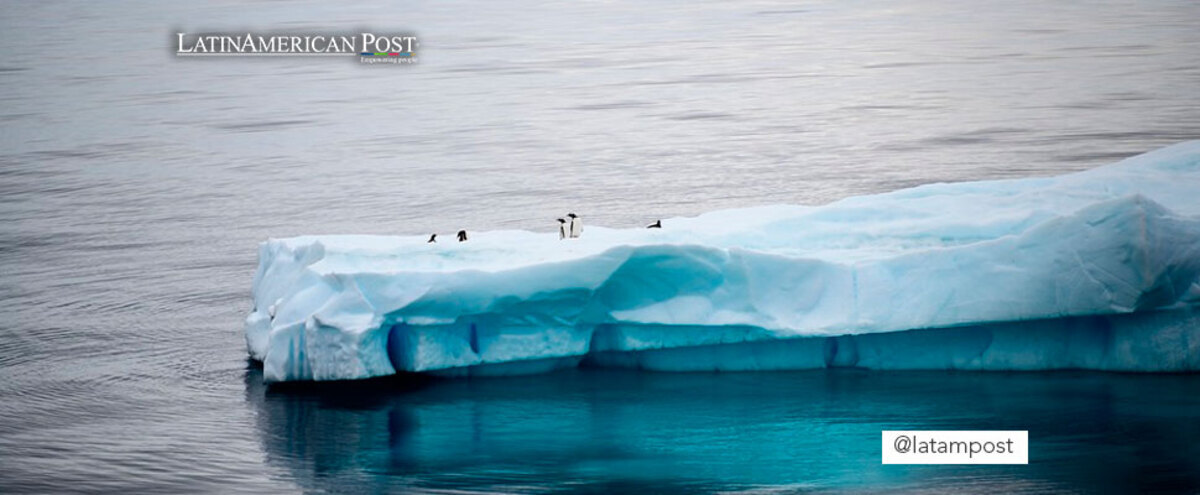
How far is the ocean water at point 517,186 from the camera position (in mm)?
12102

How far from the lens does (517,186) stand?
92.6ft

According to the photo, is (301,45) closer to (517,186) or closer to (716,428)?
(517,186)

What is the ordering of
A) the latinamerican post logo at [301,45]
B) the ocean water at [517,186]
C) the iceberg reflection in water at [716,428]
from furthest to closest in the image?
the latinamerican post logo at [301,45] → the ocean water at [517,186] → the iceberg reflection in water at [716,428]

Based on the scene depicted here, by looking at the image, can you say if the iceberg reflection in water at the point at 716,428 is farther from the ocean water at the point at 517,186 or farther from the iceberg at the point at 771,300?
the iceberg at the point at 771,300

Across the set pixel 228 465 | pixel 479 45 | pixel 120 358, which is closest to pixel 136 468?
pixel 228 465

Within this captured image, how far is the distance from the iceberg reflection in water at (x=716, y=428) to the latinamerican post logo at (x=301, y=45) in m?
42.3

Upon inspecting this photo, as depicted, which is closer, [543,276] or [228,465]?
[228,465]

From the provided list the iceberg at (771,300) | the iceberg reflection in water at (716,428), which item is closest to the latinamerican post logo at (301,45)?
the iceberg at (771,300)

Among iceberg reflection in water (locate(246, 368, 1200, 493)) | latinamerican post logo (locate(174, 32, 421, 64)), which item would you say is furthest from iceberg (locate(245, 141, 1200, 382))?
latinamerican post logo (locate(174, 32, 421, 64))

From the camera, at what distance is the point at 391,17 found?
67750mm

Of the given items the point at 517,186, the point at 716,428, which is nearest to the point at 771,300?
the point at 716,428

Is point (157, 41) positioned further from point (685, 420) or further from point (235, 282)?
point (685, 420)

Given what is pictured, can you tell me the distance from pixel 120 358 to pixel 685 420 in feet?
21.7

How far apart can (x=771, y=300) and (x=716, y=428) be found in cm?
155
